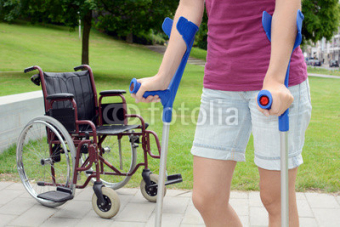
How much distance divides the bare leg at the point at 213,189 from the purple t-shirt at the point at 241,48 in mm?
305

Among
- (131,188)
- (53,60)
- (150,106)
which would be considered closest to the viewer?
(131,188)

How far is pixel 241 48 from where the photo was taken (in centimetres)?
170

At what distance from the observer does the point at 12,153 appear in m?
4.90

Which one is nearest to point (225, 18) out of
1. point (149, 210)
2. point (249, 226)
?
point (249, 226)

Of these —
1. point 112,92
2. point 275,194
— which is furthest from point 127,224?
point 275,194

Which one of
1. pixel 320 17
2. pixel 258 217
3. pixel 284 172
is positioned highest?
pixel 320 17

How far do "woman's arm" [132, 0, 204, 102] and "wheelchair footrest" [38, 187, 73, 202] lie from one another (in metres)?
1.80

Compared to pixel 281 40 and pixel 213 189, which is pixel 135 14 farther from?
pixel 281 40

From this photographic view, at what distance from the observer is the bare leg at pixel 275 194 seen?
5.55 ft

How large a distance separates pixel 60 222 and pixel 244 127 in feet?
6.21

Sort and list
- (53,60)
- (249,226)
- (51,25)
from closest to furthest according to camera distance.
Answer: (249,226)
(53,60)
(51,25)

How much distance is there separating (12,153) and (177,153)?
181 cm

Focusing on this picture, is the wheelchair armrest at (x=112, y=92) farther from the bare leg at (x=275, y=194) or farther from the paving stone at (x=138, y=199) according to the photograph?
the bare leg at (x=275, y=194)

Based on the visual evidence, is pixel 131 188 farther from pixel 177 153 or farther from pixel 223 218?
pixel 223 218
